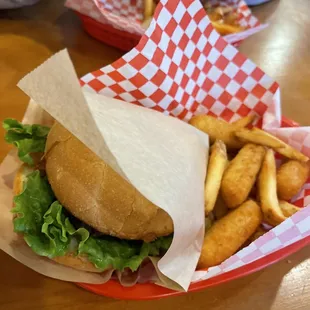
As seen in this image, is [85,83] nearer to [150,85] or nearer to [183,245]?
[150,85]

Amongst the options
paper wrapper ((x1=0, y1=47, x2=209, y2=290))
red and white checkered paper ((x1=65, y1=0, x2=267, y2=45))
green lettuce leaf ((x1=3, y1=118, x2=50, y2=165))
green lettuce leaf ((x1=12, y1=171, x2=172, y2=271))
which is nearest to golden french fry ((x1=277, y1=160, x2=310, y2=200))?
paper wrapper ((x1=0, y1=47, x2=209, y2=290))

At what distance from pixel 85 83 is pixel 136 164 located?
0.47m

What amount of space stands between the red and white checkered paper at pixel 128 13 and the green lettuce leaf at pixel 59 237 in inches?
26.3

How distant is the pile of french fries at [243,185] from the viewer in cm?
108

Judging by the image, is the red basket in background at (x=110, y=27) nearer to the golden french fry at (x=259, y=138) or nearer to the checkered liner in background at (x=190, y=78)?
the checkered liner in background at (x=190, y=78)

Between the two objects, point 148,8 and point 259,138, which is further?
point 148,8

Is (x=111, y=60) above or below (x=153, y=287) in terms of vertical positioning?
above

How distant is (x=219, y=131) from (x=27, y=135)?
550 millimetres

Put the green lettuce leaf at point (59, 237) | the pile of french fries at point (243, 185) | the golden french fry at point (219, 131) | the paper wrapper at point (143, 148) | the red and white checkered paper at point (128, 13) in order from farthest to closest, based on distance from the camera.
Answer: the red and white checkered paper at point (128, 13) → the golden french fry at point (219, 131) → the pile of french fries at point (243, 185) → the green lettuce leaf at point (59, 237) → the paper wrapper at point (143, 148)

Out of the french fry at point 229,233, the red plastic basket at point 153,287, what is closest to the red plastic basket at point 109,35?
the french fry at point 229,233

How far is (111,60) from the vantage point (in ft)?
5.45

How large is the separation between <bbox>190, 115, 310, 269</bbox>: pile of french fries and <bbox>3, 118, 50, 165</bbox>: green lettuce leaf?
45 centimetres

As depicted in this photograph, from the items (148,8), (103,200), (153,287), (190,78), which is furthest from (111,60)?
(153,287)

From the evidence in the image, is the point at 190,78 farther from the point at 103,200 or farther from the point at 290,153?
the point at 103,200
